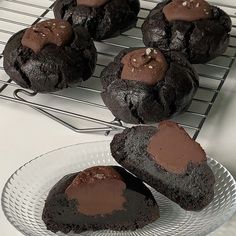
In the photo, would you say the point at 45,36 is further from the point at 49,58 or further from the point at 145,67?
the point at 145,67

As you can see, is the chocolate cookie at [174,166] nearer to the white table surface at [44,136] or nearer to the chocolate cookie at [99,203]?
the chocolate cookie at [99,203]

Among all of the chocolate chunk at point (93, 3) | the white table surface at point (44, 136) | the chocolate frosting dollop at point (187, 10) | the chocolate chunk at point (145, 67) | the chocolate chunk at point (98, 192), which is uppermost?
the chocolate frosting dollop at point (187, 10)

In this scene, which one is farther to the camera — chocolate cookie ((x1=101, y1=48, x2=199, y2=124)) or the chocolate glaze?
chocolate cookie ((x1=101, y1=48, x2=199, y2=124))

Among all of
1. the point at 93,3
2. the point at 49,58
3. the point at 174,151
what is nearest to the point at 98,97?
the point at 49,58

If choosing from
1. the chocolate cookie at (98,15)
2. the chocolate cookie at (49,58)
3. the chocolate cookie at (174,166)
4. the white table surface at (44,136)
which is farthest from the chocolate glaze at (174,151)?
the chocolate cookie at (98,15)

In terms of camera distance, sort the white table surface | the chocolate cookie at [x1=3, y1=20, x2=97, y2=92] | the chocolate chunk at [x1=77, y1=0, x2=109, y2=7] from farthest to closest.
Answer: the chocolate chunk at [x1=77, y1=0, x2=109, y2=7] < the chocolate cookie at [x1=3, y1=20, x2=97, y2=92] < the white table surface

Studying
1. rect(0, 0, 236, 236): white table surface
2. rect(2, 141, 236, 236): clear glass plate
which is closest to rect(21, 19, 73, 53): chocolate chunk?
rect(0, 0, 236, 236): white table surface

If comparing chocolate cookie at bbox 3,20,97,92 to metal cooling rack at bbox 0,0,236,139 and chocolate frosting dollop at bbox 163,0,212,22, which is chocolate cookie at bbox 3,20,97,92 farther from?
chocolate frosting dollop at bbox 163,0,212,22
